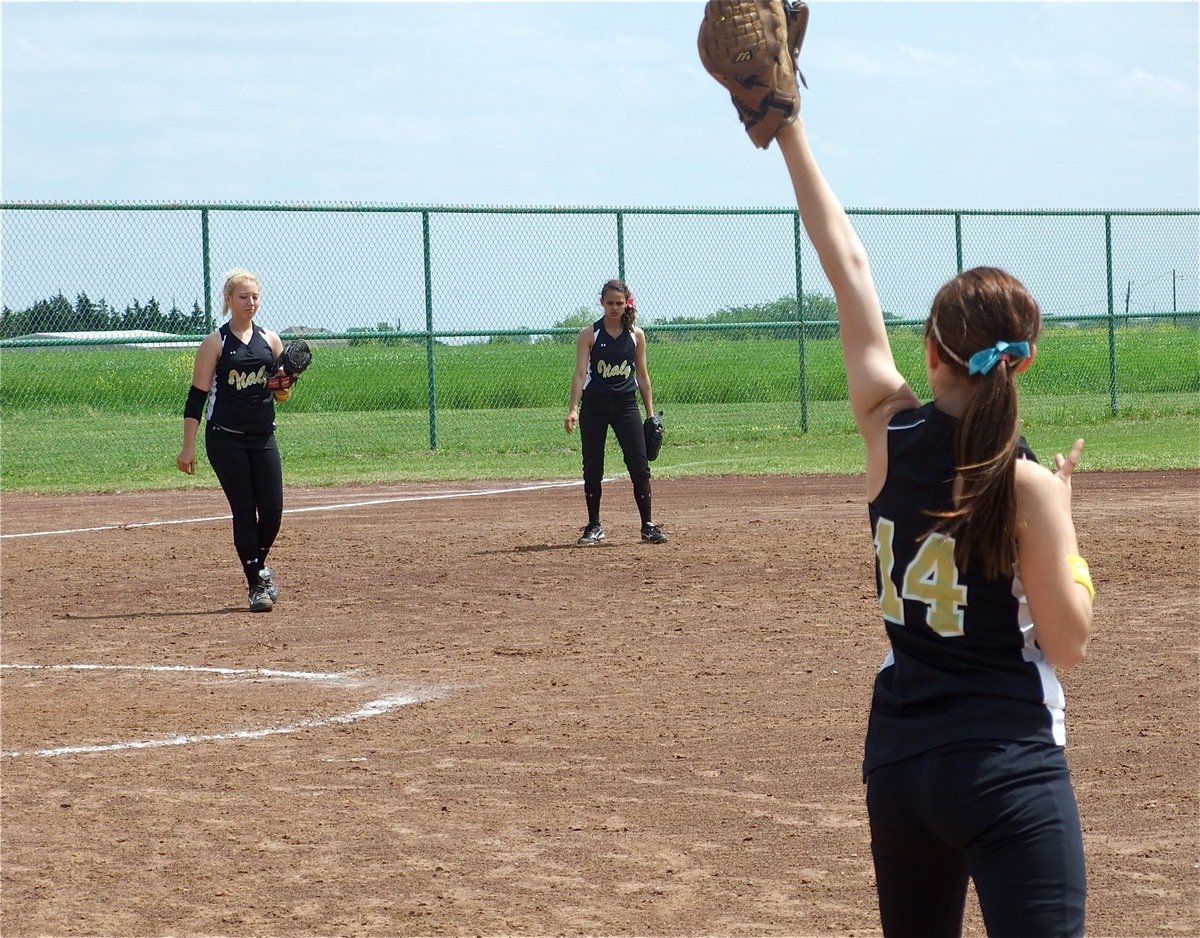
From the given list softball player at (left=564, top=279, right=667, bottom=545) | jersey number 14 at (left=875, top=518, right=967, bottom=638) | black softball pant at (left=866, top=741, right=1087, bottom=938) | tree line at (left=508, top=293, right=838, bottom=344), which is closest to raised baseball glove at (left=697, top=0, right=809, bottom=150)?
jersey number 14 at (left=875, top=518, right=967, bottom=638)

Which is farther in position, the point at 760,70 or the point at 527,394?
the point at 527,394

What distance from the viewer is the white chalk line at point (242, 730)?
6555 millimetres

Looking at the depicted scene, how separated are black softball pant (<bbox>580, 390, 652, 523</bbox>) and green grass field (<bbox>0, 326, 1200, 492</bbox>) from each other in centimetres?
524

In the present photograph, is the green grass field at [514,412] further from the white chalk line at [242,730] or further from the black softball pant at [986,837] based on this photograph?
the black softball pant at [986,837]

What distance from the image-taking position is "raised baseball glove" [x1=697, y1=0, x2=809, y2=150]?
10.0 ft

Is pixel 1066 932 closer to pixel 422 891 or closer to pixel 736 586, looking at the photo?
pixel 422 891

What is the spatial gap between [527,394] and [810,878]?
23.3 meters

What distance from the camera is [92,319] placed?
18719 mm

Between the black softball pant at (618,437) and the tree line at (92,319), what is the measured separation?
7338 millimetres

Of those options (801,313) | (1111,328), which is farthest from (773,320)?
(1111,328)

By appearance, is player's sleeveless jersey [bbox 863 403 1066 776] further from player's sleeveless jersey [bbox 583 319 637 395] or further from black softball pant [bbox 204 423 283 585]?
player's sleeveless jersey [bbox 583 319 637 395]

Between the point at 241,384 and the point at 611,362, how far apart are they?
11.3 ft

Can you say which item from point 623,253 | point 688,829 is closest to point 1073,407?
point 623,253

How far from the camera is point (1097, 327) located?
24781mm
